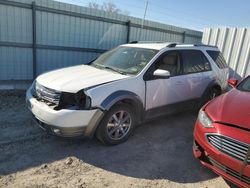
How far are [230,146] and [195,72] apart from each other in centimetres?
264

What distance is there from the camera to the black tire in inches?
146

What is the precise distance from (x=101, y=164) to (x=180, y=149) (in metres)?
1.49

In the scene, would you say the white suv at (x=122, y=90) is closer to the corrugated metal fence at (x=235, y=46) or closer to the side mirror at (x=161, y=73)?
the side mirror at (x=161, y=73)

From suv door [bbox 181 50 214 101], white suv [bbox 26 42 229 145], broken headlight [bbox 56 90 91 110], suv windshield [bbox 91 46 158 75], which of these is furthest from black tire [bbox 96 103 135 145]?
suv door [bbox 181 50 214 101]

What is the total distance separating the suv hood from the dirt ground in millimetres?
Result: 1036

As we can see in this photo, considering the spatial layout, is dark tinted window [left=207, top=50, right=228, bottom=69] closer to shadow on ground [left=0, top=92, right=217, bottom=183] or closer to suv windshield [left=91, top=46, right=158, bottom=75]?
suv windshield [left=91, top=46, right=158, bottom=75]

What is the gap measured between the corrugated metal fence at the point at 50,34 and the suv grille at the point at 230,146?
550cm

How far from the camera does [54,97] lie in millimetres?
3504

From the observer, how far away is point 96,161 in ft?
11.5

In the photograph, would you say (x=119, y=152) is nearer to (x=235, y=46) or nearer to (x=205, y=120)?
(x=205, y=120)

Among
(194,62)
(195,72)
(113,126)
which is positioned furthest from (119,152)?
(194,62)

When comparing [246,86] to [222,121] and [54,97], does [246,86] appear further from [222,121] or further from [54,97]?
[54,97]

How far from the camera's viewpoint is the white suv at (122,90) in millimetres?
3449

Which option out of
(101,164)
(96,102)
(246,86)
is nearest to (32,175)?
(101,164)
